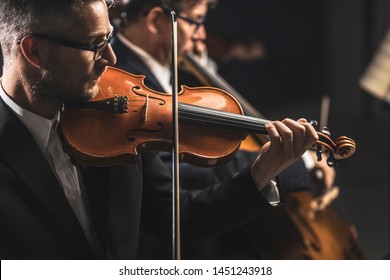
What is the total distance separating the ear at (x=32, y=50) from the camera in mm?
1241

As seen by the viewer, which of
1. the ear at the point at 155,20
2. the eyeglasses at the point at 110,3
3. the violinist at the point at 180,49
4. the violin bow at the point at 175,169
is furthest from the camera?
the ear at the point at 155,20

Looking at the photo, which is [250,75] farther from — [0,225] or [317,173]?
[0,225]

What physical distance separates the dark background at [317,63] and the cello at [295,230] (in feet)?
5.86

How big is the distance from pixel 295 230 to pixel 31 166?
2.58 feet

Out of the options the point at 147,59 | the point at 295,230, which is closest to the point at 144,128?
the point at 147,59

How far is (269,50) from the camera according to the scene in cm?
413

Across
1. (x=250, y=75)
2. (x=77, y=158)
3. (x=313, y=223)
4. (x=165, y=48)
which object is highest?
(x=77, y=158)

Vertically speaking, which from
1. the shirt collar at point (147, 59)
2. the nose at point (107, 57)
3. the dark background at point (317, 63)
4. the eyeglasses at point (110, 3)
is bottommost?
the dark background at point (317, 63)

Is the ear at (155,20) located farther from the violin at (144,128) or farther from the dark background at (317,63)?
the dark background at (317,63)

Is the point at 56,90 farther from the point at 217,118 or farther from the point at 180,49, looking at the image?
the point at 180,49

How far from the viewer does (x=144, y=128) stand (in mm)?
1335

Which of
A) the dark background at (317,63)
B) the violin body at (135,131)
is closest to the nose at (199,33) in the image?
the violin body at (135,131)
